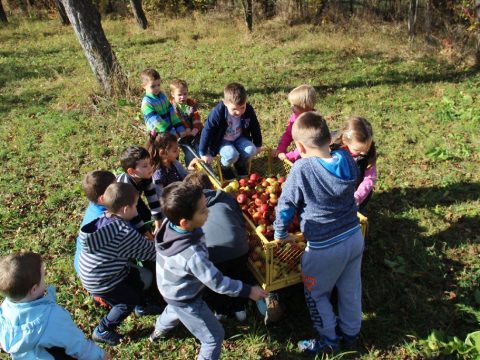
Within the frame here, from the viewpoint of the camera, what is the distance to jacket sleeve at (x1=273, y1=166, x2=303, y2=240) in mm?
2843

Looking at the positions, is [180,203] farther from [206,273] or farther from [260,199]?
[260,199]

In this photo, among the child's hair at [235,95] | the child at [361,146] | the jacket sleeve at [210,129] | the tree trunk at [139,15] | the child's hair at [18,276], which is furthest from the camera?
the tree trunk at [139,15]

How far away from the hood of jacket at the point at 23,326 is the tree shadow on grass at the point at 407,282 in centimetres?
188

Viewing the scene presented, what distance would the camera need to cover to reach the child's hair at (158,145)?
158 inches

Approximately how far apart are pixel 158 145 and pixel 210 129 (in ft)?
2.86

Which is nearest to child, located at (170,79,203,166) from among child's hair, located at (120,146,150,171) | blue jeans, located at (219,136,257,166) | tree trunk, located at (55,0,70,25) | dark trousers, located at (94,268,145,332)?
blue jeans, located at (219,136,257,166)

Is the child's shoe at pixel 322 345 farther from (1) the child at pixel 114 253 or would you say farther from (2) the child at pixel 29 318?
(2) the child at pixel 29 318

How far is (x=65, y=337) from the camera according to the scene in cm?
240

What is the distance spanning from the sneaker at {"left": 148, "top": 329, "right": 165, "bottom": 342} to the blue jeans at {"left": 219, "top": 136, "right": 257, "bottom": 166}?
213 centimetres

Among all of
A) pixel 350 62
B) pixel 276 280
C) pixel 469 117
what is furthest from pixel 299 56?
pixel 276 280

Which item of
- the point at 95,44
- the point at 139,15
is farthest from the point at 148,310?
the point at 139,15

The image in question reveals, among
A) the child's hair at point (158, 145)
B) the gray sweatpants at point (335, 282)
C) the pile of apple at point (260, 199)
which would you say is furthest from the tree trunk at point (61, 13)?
the gray sweatpants at point (335, 282)

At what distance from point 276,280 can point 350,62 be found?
8702 mm

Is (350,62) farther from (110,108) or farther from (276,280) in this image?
(276,280)
